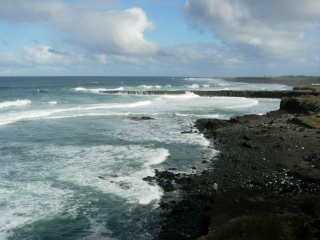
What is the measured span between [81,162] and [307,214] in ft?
53.9

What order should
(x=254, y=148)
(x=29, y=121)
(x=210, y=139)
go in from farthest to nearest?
(x=29, y=121) → (x=210, y=139) → (x=254, y=148)

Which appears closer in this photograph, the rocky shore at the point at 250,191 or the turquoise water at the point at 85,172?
the rocky shore at the point at 250,191

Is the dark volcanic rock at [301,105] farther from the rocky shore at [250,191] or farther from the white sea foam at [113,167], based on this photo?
the white sea foam at [113,167]

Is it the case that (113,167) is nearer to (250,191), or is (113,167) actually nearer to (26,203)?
(26,203)

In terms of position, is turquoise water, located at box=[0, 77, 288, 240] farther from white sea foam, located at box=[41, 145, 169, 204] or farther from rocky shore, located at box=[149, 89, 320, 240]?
rocky shore, located at box=[149, 89, 320, 240]

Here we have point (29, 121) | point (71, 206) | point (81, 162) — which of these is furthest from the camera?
point (29, 121)

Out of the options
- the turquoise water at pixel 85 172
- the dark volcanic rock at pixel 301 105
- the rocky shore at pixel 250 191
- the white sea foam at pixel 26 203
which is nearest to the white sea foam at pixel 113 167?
the turquoise water at pixel 85 172

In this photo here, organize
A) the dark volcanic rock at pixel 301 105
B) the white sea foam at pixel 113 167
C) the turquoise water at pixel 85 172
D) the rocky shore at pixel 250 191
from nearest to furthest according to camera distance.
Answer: the rocky shore at pixel 250 191 → the turquoise water at pixel 85 172 → the white sea foam at pixel 113 167 → the dark volcanic rock at pixel 301 105

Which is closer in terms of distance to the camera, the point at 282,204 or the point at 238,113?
the point at 282,204

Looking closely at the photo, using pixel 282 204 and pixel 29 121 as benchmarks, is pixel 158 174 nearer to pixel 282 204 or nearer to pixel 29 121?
pixel 282 204

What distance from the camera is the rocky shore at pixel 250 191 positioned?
14.5 metres

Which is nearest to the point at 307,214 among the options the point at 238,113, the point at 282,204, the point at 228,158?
the point at 282,204

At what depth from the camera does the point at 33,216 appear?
20.1 meters

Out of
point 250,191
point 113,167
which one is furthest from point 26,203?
point 250,191
